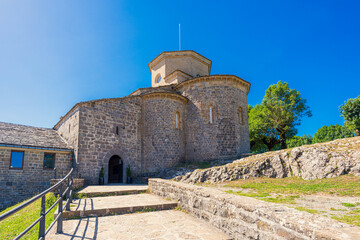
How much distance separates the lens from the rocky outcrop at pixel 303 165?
949cm

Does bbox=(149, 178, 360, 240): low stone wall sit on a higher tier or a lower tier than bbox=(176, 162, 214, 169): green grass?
lower

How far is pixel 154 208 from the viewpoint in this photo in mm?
5922

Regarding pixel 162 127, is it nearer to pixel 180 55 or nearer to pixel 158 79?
pixel 158 79

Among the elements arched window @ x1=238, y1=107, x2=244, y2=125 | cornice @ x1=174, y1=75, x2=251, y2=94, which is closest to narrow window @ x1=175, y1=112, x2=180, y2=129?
cornice @ x1=174, y1=75, x2=251, y2=94

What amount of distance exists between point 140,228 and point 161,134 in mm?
12898

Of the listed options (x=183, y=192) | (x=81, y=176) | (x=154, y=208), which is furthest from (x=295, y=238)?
(x=81, y=176)

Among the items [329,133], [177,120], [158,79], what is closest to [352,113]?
[177,120]

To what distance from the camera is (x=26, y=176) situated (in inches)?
504

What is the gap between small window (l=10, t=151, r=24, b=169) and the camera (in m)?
12.6

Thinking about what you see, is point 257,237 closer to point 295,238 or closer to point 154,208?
point 295,238

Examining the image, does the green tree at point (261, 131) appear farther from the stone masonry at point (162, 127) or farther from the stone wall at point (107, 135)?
the stone wall at point (107, 135)

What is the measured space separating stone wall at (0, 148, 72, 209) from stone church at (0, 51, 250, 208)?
0.15 feet

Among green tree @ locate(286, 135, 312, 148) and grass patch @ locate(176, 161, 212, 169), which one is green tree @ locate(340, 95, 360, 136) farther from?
green tree @ locate(286, 135, 312, 148)

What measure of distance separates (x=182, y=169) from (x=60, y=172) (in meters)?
8.18
